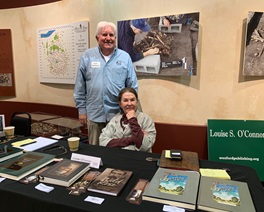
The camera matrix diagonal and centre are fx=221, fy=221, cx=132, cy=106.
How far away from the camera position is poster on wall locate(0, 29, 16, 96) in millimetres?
3863

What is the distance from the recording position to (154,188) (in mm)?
1015

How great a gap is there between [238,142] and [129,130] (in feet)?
3.89

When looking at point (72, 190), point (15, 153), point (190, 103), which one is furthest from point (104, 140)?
point (190, 103)

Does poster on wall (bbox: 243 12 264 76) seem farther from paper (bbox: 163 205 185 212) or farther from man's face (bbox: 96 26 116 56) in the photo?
paper (bbox: 163 205 185 212)

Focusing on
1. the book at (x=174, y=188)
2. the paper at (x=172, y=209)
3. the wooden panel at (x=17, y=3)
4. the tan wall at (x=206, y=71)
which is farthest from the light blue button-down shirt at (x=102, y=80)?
the wooden panel at (x=17, y=3)

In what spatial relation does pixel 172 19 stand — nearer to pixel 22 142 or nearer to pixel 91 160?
pixel 91 160

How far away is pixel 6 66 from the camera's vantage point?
393 cm

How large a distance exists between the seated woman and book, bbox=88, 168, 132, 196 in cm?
53

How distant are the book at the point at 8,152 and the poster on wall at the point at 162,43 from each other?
1598mm

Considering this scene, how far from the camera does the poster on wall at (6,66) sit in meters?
3.86

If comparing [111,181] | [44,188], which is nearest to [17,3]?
[44,188]

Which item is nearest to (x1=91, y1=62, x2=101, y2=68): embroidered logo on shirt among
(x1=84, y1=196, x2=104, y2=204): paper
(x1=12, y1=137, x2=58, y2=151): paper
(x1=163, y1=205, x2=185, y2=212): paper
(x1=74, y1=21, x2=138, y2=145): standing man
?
(x1=74, y1=21, x2=138, y2=145): standing man

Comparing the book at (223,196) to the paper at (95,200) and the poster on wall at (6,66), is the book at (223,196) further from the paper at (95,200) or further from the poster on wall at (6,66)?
the poster on wall at (6,66)

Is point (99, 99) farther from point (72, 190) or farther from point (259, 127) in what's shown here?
point (259, 127)
